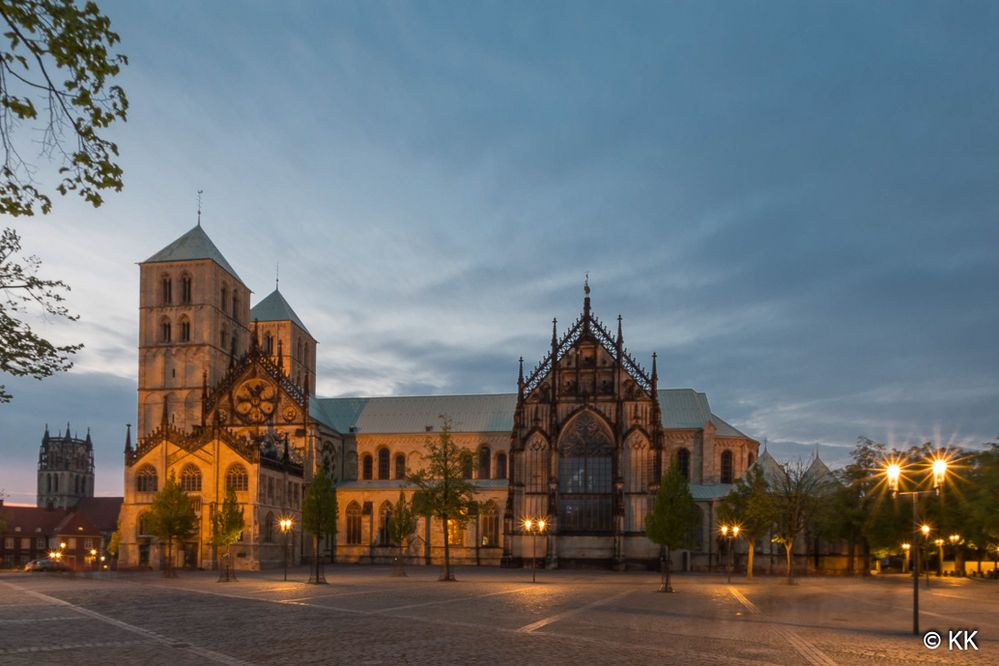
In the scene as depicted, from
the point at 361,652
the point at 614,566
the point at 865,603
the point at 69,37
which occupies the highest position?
the point at 69,37

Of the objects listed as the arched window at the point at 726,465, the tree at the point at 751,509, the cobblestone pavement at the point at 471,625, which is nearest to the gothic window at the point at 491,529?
the arched window at the point at 726,465

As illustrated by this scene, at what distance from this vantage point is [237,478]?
76062mm

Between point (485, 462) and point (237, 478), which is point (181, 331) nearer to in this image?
point (237, 478)

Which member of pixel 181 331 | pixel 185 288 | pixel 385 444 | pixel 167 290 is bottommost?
pixel 385 444

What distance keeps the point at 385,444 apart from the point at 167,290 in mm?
27143

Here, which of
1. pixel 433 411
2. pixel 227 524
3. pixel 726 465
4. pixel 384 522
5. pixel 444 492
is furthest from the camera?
pixel 433 411

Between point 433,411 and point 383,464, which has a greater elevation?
point 433,411

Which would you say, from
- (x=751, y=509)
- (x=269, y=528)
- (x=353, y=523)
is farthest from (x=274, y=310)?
(x=751, y=509)

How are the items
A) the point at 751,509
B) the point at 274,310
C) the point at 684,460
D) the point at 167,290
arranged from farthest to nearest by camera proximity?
the point at 274,310 → the point at 167,290 → the point at 684,460 → the point at 751,509

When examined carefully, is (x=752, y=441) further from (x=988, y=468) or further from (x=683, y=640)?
(x=683, y=640)

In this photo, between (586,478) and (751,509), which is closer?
(751,509)

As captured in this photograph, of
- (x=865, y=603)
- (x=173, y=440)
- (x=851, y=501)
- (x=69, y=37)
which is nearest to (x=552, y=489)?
(x=851, y=501)

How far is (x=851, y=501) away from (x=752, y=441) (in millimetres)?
10854

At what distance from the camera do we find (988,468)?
189ft
